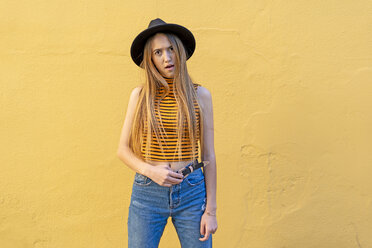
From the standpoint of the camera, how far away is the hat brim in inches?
58.1

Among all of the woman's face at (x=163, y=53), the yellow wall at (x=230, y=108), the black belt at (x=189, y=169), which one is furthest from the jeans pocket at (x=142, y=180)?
the yellow wall at (x=230, y=108)

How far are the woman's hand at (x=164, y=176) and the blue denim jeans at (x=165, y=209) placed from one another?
53 millimetres

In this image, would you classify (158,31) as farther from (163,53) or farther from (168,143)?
(168,143)

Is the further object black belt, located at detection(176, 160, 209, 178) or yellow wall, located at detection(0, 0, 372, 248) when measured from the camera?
yellow wall, located at detection(0, 0, 372, 248)

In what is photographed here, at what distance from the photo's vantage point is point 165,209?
4.79ft

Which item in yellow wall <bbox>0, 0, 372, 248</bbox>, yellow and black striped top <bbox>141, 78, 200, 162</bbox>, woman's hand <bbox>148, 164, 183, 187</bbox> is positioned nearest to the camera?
woman's hand <bbox>148, 164, 183, 187</bbox>

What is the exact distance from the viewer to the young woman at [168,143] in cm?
147

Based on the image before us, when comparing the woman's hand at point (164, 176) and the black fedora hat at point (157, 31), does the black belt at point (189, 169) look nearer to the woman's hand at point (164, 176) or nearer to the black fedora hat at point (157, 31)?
the woman's hand at point (164, 176)

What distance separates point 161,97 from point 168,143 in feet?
0.70

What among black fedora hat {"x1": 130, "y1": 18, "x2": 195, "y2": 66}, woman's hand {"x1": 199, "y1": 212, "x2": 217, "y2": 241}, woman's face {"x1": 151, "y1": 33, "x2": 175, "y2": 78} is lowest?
woman's hand {"x1": 199, "y1": 212, "x2": 217, "y2": 241}

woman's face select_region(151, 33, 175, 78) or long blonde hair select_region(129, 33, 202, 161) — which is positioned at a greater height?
woman's face select_region(151, 33, 175, 78)

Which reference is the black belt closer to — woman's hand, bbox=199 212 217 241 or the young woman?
the young woman

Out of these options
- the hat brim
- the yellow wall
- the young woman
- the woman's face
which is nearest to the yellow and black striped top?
the young woman

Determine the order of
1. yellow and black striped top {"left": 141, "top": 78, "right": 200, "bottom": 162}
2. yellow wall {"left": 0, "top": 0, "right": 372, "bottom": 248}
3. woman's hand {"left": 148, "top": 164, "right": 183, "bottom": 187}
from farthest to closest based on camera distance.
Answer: yellow wall {"left": 0, "top": 0, "right": 372, "bottom": 248} → yellow and black striped top {"left": 141, "top": 78, "right": 200, "bottom": 162} → woman's hand {"left": 148, "top": 164, "right": 183, "bottom": 187}
